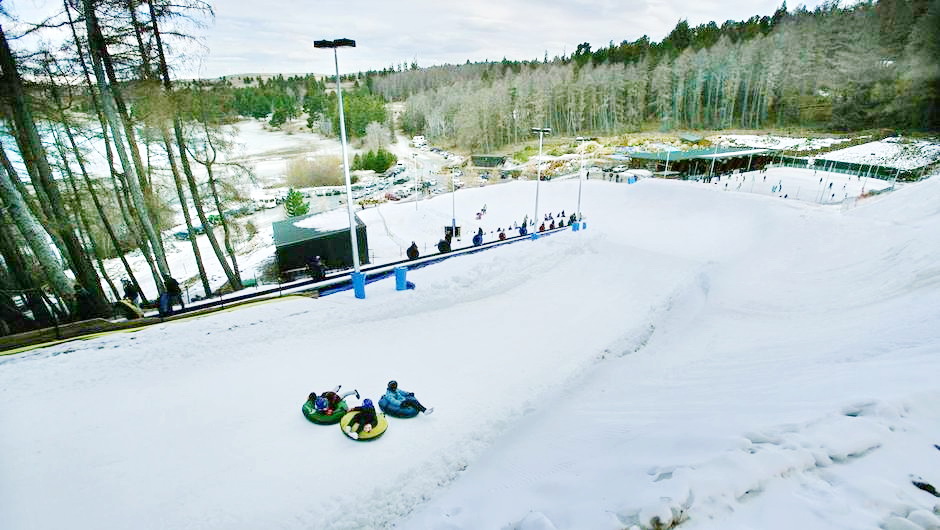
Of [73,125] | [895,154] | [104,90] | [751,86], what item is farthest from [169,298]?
[751,86]

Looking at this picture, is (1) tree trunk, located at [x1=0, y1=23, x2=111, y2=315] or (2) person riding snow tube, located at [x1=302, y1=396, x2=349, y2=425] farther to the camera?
(1) tree trunk, located at [x1=0, y1=23, x2=111, y2=315]

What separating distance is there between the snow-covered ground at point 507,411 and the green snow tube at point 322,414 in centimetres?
20

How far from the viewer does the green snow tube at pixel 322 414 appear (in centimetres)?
712

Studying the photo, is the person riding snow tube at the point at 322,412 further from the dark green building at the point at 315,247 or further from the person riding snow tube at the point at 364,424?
the dark green building at the point at 315,247

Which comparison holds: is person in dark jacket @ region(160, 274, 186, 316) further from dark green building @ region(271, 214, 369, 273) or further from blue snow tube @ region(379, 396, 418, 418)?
dark green building @ region(271, 214, 369, 273)

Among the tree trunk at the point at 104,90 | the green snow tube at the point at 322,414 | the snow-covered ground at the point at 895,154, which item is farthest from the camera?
the snow-covered ground at the point at 895,154

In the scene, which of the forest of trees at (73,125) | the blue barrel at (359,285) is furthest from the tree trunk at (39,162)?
the blue barrel at (359,285)

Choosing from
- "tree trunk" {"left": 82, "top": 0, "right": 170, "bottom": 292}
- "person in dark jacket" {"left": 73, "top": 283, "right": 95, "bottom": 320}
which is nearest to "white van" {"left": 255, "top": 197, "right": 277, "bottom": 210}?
"tree trunk" {"left": 82, "top": 0, "right": 170, "bottom": 292}

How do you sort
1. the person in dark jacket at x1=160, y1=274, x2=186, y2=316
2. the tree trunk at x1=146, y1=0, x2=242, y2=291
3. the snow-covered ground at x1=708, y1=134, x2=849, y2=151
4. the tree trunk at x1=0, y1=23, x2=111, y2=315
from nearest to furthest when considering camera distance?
the tree trunk at x1=0, y1=23, x2=111, y2=315
the person in dark jacket at x1=160, y1=274, x2=186, y2=316
the tree trunk at x1=146, y1=0, x2=242, y2=291
the snow-covered ground at x1=708, y1=134, x2=849, y2=151

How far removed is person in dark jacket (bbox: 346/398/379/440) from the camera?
6.96 m

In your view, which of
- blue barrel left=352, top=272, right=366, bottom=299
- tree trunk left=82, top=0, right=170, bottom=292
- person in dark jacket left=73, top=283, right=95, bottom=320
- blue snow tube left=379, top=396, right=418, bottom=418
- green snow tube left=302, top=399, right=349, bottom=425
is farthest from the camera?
blue barrel left=352, top=272, right=366, bottom=299

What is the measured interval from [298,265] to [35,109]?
11405mm

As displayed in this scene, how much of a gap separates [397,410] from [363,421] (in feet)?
2.23

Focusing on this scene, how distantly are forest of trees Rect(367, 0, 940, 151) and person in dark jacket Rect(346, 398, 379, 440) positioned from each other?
238 feet
